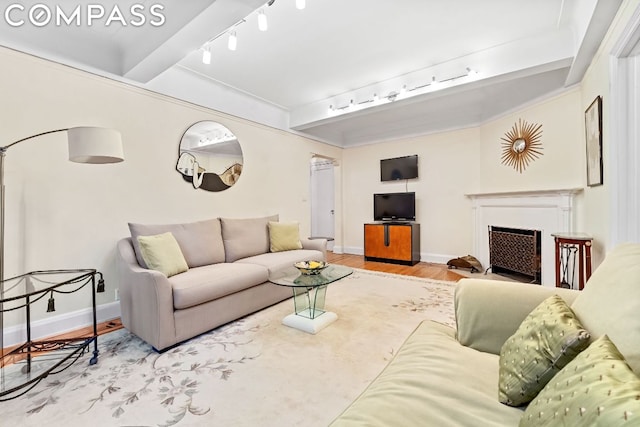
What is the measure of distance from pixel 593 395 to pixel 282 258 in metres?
2.91


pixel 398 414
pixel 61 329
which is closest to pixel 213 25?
pixel 398 414

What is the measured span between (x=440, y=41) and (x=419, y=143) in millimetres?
2537

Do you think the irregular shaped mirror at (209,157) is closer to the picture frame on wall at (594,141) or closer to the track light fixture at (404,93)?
the track light fixture at (404,93)

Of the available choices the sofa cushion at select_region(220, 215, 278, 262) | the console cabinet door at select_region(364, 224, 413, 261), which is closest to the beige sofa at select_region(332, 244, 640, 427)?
the sofa cushion at select_region(220, 215, 278, 262)

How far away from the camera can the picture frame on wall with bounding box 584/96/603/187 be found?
2.53 m

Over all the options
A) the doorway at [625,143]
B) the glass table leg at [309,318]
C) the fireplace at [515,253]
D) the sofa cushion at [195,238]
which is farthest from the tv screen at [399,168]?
the sofa cushion at [195,238]

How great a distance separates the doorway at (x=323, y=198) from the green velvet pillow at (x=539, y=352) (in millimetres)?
5616

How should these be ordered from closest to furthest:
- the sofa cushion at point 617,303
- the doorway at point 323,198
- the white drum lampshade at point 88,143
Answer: the sofa cushion at point 617,303 < the white drum lampshade at point 88,143 < the doorway at point 323,198

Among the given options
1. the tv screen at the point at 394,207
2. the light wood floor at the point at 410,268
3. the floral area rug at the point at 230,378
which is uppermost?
the tv screen at the point at 394,207

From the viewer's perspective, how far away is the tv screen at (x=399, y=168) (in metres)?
5.34

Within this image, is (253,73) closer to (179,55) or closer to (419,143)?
(179,55)

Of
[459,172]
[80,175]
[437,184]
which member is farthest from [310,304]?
[459,172]

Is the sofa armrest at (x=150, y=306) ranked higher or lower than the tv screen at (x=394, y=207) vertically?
lower

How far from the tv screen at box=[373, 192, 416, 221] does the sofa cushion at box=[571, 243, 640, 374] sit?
429 cm
